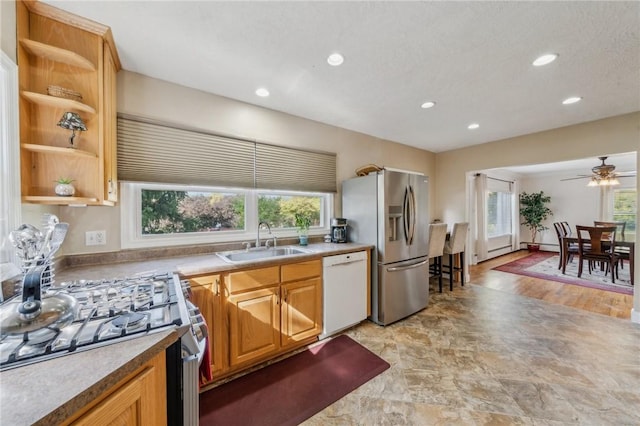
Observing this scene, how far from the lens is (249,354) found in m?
1.92

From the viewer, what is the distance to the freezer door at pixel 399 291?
271cm

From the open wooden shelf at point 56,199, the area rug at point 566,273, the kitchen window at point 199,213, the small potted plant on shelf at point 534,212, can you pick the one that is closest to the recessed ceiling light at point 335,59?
the kitchen window at point 199,213

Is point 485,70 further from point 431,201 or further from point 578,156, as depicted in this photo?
point 431,201

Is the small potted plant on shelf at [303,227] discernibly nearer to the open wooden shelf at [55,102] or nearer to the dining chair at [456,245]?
the open wooden shelf at [55,102]

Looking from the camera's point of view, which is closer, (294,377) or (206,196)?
(294,377)

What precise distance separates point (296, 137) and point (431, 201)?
128 inches

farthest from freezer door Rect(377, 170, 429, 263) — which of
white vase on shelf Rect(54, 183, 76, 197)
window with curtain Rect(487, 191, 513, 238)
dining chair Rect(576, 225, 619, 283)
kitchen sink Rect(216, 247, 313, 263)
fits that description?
window with curtain Rect(487, 191, 513, 238)

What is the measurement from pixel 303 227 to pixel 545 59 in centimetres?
259

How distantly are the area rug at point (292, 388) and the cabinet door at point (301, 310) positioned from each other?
185 millimetres

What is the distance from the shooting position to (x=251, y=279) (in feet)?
6.29

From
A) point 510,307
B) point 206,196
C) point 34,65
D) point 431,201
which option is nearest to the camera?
point 34,65

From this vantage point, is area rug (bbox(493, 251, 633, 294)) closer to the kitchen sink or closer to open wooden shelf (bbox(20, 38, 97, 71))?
the kitchen sink

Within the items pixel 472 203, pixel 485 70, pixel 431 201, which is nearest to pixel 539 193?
pixel 472 203

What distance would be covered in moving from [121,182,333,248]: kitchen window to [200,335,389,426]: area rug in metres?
1.26
